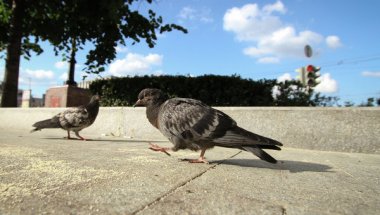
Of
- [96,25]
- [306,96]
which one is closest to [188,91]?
[306,96]

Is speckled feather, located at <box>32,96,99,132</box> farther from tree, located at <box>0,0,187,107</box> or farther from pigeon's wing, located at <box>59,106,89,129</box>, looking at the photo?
tree, located at <box>0,0,187,107</box>

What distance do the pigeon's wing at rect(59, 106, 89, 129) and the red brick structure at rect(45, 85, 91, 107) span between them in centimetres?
372

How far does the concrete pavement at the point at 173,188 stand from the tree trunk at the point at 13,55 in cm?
862

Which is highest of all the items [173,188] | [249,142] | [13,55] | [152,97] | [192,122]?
[13,55]

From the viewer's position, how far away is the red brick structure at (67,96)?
981 centimetres

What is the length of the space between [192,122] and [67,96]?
754 centimetres

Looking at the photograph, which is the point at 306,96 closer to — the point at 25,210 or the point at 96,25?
the point at 96,25

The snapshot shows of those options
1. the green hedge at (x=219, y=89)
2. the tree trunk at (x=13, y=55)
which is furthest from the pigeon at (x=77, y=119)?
the tree trunk at (x=13, y=55)

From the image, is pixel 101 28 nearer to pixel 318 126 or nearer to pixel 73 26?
pixel 73 26

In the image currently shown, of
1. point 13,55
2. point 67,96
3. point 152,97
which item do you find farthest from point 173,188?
point 13,55

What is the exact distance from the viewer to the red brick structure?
981 cm

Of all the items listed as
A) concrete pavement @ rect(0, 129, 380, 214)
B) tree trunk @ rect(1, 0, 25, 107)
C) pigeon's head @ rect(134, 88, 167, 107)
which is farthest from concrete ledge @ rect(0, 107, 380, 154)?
tree trunk @ rect(1, 0, 25, 107)

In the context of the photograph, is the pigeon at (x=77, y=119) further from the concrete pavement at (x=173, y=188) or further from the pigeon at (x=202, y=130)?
the pigeon at (x=202, y=130)

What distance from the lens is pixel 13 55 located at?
1062cm
